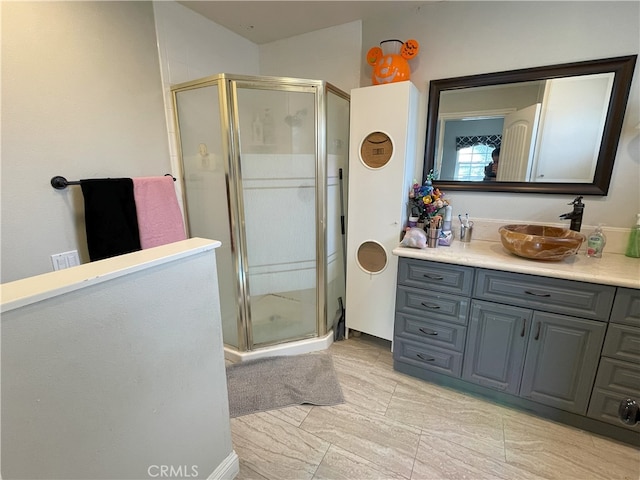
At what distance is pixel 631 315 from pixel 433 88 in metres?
1.70

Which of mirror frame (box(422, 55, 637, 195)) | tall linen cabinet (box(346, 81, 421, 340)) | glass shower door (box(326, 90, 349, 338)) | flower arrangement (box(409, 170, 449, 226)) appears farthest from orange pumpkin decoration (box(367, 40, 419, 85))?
flower arrangement (box(409, 170, 449, 226))

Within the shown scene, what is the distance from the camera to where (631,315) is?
1.32 meters

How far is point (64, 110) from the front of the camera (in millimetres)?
1459

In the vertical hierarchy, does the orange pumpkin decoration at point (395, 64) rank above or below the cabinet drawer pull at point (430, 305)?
above

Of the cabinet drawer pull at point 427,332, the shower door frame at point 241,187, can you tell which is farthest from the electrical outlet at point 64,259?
the cabinet drawer pull at point 427,332

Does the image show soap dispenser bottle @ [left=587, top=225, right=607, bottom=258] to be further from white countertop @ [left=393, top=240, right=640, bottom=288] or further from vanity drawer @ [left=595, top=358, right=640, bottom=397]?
vanity drawer @ [left=595, top=358, right=640, bottom=397]

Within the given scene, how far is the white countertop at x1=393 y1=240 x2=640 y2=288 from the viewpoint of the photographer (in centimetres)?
135

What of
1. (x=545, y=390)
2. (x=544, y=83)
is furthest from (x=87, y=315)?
(x=544, y=83)

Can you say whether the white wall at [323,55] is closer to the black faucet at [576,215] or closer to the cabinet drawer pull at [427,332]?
the black faucet at [576,215]

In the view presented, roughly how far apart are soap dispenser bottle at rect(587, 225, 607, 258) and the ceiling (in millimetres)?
1826

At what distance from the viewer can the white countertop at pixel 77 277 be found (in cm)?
66

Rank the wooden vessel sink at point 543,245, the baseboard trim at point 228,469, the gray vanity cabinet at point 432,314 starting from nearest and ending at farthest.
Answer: the baseboard trim at point 228,469
the wooden vessel sink at point 543,245
the gray vanity cabinet at point 432,314

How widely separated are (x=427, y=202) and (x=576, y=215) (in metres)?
0.82

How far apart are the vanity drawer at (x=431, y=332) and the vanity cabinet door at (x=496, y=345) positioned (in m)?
0.05
